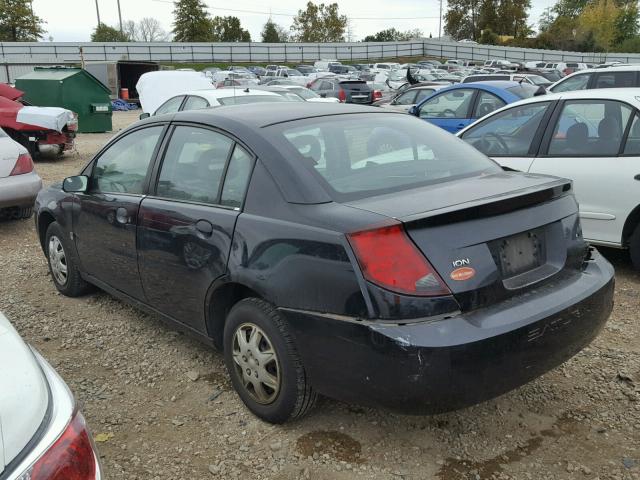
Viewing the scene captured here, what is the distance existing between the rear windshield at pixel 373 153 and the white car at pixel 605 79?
29.3ft

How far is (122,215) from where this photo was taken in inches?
151

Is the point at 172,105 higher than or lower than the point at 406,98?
higher

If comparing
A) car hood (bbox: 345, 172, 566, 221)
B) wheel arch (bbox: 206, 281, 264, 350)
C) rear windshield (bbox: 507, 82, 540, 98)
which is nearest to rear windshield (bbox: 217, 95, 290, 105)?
rear windshield (bbox: 507, 82, 540, 98)

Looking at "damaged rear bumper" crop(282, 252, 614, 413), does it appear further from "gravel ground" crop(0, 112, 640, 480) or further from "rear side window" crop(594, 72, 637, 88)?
"rear side window" crop(594, 72, 637, 88)

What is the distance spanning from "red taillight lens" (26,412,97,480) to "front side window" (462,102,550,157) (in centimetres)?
473

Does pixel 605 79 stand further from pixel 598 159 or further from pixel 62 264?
pixel 62 264

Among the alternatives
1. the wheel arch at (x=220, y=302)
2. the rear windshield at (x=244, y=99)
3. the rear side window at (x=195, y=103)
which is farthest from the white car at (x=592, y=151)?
the rear side window at (x=195, y=103)

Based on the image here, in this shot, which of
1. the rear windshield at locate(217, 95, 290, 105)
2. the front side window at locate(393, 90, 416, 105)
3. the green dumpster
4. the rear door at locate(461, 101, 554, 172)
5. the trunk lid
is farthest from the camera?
the green dumpster

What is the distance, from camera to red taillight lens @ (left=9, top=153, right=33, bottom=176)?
6.91 meters

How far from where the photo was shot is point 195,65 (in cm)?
5750

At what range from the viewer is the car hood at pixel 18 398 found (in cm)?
141

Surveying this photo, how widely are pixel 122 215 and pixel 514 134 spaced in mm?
3644

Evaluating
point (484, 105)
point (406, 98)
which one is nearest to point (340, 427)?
point (484, 105)

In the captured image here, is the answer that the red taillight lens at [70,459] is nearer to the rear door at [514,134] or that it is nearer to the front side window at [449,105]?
the rear door at [514,134]
